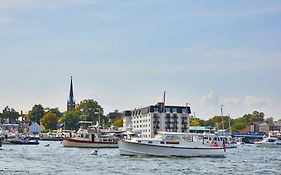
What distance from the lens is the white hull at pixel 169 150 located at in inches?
3270

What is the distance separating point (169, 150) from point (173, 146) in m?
0.76

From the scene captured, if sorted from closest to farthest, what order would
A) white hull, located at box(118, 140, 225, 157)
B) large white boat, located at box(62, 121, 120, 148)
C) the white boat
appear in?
white hull, located at box(118, 140, 225, 157)
the white boat
large white boat, located at box(62, 121, 120, 148)

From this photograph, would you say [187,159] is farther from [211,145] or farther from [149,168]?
[149,168]

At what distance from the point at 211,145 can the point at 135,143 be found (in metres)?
11.1

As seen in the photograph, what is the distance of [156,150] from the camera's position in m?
83.2

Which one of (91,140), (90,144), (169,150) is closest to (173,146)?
(169,150)

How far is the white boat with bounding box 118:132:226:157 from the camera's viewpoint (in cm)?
8319

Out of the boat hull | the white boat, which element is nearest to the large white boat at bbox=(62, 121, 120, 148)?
the boat hull

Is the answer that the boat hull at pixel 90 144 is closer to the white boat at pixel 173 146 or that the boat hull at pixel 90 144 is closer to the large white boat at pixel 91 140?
the large white boat at pixel 91 140

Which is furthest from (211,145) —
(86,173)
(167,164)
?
(86,173)

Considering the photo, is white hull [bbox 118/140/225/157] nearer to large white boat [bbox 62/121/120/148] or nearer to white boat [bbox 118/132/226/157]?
white boat [bbox 118/132/226/157]

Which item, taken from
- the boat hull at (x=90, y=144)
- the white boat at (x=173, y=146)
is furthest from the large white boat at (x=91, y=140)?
the white boat at (x=173, y=146)

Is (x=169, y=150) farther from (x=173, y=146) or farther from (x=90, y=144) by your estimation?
(x=90, y=144)

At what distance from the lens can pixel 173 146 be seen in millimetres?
83125
